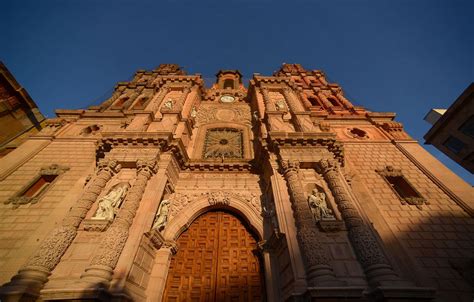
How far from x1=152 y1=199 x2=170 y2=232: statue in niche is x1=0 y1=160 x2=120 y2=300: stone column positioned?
7.62 ft

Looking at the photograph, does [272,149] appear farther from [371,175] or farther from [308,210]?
[371,175]

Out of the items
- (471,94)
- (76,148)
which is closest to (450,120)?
(471,94)

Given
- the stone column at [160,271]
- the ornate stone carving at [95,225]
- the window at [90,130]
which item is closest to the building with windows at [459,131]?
the stone column at [160,271]

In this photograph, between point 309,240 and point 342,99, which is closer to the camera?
point 309,240

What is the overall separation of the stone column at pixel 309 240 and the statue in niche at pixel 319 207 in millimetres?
360

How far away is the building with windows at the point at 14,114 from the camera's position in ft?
46.8

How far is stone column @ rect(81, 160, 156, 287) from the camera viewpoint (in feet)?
18.2

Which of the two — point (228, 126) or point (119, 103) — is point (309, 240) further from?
point (119, 103)

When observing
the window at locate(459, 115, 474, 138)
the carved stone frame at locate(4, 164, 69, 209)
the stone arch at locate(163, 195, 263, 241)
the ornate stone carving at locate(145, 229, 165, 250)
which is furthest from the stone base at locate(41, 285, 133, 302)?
the window at locate(459, 115, 474, 138)

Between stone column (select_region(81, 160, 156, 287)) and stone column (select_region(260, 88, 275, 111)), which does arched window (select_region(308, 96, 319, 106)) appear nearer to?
stone column (select_region(260, 88, 275, 111))

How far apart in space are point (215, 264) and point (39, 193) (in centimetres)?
921

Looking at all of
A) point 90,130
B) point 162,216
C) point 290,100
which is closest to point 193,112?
point 290,100

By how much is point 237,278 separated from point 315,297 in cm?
347

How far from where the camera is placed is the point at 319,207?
25.2ft
